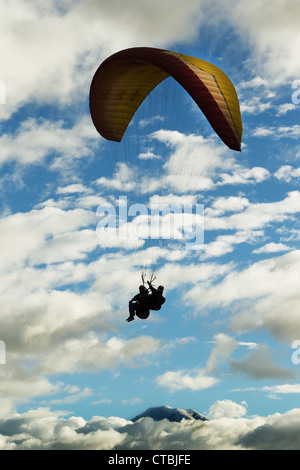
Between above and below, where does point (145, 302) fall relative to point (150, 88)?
below

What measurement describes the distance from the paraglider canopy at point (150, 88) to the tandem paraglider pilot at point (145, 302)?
6.20 meters

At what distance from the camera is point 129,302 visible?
23.7 metres

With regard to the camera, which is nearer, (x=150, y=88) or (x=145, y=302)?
(x=145, y=302)

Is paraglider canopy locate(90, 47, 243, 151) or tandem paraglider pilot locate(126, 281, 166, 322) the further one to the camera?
tandem paraglider pilot locate(126, 281, 166, 322)

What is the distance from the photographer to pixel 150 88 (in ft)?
90.7

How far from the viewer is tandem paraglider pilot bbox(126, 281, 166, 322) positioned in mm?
23234

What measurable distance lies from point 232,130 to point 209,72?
3.05 meters

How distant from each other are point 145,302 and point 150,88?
33.1 feet

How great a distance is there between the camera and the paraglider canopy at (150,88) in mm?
21250

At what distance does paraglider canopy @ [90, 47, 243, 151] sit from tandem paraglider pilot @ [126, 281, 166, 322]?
6204 millimetres

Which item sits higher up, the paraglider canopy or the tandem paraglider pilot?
the paraglider canopy
